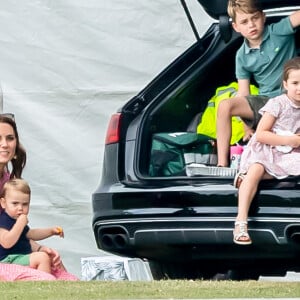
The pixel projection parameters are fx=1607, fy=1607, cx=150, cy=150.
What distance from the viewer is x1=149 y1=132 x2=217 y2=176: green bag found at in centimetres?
839

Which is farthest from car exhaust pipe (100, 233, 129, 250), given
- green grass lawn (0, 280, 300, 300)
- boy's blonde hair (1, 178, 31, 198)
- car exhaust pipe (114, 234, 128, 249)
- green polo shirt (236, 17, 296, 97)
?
green polo shirt (236, 17, 296, 97)

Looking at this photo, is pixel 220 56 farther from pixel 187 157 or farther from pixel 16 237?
pixel 16 237

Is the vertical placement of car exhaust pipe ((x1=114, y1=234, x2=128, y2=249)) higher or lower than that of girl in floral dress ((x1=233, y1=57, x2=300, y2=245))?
lower

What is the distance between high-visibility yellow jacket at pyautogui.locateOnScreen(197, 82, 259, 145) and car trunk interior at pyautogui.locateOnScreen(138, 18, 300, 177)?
6 cm

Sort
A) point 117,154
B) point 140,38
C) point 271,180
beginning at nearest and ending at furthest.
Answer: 1. point 271,180
2. point 117,154
3. point 140,38

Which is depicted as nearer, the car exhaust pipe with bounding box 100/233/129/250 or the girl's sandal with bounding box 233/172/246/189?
the girl's sandal with bounding box 233/172/246/189

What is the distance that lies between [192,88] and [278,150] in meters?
0.88

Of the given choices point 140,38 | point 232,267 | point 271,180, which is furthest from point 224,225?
point 140,38

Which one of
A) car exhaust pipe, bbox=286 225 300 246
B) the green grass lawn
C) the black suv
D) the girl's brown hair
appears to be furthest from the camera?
the girl's brown hair

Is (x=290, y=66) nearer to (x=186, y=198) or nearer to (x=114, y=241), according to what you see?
(x=186, y=198)

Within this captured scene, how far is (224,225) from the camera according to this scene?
311 inches

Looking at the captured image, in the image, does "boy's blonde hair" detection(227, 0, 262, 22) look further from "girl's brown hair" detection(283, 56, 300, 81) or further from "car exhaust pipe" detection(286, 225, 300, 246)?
"car exhaust pipe" detection(286, 225, 300, 246)

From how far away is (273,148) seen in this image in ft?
26.4

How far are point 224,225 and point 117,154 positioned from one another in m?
0.82
